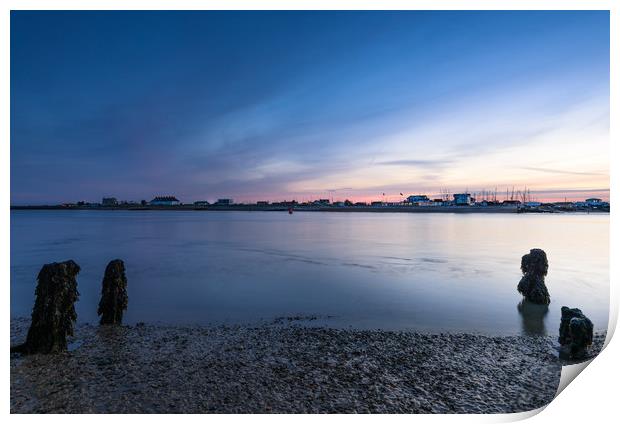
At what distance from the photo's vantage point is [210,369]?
4746 mm

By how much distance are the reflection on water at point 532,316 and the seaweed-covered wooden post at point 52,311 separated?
813 centimetres

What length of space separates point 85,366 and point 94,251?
17.8 m

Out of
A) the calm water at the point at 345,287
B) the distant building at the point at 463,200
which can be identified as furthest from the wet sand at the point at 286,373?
the distant building at the point at 463,200

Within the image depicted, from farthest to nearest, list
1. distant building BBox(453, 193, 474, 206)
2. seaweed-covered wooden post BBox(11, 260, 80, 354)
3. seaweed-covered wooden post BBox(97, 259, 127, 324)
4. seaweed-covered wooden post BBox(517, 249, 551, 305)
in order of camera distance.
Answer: distant building BBox(453, 193, 474, 206), seaweed-covered wooden post BBox(517, 249, 551, 305), seaweed-covered wooden post BBox(97, 259, 127, 324), seaweed-covered wooden post BBox(11, 260, 80, 354)

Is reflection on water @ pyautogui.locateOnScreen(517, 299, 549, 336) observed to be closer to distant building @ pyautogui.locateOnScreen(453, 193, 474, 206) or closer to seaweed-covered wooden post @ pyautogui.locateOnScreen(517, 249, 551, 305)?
seaweed-covered wooden post @ pyautogui.locateOnScreen(517, 249, 551, 305)

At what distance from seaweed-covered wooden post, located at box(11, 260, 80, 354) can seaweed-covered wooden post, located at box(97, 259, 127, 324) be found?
1.20 metres

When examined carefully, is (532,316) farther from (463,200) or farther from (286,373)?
(463,200)

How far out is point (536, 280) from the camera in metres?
9.09

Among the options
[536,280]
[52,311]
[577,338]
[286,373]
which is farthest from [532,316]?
[52,311]

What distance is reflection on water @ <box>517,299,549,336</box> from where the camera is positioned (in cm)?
700

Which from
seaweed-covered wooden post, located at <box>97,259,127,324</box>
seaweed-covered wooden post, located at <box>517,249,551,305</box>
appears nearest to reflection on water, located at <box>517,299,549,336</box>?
seaweed-covered wooden post, located at <box>517,249,551,305</box>

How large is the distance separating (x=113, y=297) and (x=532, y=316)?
897 centimetres
